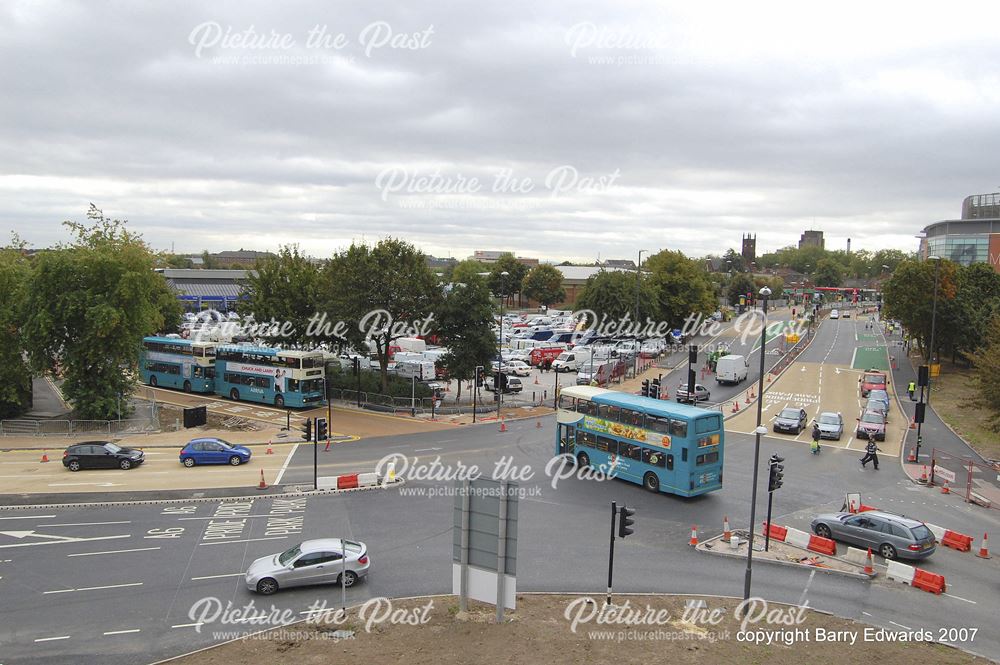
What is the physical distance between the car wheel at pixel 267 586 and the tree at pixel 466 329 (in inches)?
1069

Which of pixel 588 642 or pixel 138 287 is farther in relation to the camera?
pixel 138 287

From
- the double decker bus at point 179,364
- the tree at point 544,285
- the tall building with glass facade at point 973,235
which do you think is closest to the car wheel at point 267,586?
the double decker bus at point 179,364

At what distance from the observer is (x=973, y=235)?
105 m

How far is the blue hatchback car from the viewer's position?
31219 mm

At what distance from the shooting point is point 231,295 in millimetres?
122062

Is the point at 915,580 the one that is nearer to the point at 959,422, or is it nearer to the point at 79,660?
the point at 79,660

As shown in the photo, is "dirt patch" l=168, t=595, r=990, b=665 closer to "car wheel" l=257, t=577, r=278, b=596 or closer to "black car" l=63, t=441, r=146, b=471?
"car wheel" l=257, t=577, r=278, b=596

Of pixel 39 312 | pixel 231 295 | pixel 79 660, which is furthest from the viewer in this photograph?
pixel 231 295

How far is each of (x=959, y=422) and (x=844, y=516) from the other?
25.3m

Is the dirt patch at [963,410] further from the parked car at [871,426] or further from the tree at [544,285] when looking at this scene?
the tree at [544,285]

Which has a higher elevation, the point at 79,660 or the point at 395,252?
the point at 395,252

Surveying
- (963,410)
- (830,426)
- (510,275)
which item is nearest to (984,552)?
(830,426)

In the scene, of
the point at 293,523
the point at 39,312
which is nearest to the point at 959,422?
the point at 293,523

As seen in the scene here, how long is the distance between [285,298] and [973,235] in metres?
103
